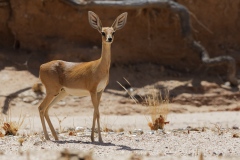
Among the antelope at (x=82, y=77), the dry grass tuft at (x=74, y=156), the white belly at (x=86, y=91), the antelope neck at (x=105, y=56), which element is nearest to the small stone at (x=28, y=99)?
the antelope at (x=82, y=77)

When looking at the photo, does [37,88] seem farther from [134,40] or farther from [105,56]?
[105,56]

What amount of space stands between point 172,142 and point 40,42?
983 centimetres

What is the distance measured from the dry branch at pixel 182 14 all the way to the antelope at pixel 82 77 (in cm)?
756

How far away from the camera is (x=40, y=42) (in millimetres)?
20844

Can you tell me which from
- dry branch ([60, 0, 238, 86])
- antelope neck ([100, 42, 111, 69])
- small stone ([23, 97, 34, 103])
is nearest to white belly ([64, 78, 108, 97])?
antelope neck ([100, 42, 111, 69])

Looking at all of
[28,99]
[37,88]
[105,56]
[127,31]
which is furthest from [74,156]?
[127,31]

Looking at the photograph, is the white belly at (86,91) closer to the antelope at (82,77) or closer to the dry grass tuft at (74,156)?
the antelope at (82,77)

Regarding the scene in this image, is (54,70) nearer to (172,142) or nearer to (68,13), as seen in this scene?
(172,142)

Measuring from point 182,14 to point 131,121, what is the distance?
4.72m

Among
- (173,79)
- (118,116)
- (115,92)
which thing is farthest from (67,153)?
(173,79)

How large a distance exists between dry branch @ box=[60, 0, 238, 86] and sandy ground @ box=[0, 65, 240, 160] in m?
0.64

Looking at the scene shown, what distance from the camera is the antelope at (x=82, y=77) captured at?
1188cm

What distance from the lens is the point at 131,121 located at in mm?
17031

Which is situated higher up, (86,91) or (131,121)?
(86,91)
